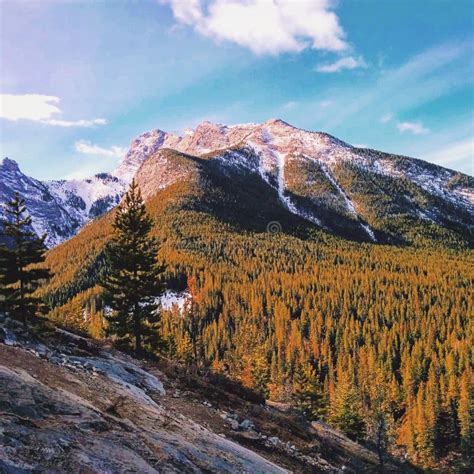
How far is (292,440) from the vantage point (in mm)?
22250

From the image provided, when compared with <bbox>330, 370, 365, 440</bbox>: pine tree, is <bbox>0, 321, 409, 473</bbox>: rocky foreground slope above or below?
above

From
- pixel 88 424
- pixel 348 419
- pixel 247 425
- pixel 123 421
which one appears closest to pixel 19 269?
pixel 123 421

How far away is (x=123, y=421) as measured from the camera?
13867 mm

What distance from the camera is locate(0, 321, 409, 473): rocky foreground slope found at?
10062 mm

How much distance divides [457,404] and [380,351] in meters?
33.6

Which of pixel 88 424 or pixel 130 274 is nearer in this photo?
pixel 88 424

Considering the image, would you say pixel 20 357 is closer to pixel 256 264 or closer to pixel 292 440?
pixel 292 440

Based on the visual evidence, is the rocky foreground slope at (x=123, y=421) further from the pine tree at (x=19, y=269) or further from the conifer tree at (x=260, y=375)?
the conifer tree at (x=260, y=375)

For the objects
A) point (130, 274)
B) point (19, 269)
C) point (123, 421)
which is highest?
point (19, 269)

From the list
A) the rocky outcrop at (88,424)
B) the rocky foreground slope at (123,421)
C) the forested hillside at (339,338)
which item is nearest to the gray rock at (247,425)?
the rocky foreground slope at (123,421)

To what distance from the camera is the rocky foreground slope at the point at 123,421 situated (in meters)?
10.1

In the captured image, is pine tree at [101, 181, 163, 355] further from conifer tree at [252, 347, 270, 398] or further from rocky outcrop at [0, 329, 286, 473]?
conifer tree at [252, 347, 270, 398]

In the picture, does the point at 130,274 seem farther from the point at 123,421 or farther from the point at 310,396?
the point at 310,396

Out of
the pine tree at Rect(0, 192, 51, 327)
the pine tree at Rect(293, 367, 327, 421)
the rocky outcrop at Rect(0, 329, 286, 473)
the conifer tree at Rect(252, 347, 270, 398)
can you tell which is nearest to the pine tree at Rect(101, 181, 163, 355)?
the pine tree at Rect(0, 192, 51, 327)
